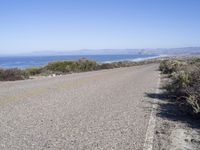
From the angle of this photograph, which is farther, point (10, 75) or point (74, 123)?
point (10, 75)

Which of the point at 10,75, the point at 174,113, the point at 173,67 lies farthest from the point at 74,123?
the point at 173,67

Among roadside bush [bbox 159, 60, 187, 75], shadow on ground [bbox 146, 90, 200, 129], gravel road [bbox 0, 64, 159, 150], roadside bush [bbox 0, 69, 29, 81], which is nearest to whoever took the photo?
gravel road [bbox 0, 64, 159, 150]

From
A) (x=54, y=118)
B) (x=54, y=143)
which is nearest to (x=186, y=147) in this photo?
(x=54, y=143)

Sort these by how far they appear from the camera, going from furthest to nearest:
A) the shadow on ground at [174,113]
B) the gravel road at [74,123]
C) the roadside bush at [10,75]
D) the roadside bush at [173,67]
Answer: the roadside bush at [173,67], the roadside bush at [10,75], the shadow on ground at [174,113], the gravel road at [74,123]

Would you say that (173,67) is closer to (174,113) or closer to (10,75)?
(10,75)

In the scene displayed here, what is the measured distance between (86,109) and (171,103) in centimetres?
385

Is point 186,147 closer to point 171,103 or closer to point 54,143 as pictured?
point 54,143

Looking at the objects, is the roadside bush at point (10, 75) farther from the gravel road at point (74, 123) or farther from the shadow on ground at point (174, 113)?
the shadow on ground at point (174, 113)

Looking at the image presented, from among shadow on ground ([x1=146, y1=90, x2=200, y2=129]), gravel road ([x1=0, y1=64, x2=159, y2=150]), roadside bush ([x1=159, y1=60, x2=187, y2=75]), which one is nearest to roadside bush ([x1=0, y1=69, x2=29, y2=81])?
roadside bush ([x1=159, y1=60, x2=187, y2=75])

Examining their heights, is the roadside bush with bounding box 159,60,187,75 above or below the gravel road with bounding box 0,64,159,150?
below

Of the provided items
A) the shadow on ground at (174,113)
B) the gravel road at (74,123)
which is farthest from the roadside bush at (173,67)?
the gravel road at (74,123)

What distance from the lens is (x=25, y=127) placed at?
9383mm

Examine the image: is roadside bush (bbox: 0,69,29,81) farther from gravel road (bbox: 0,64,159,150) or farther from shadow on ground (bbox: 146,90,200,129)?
shadow on ground (bbox: 146,90,200,129)

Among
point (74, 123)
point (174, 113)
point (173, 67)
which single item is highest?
point (74, 123)
